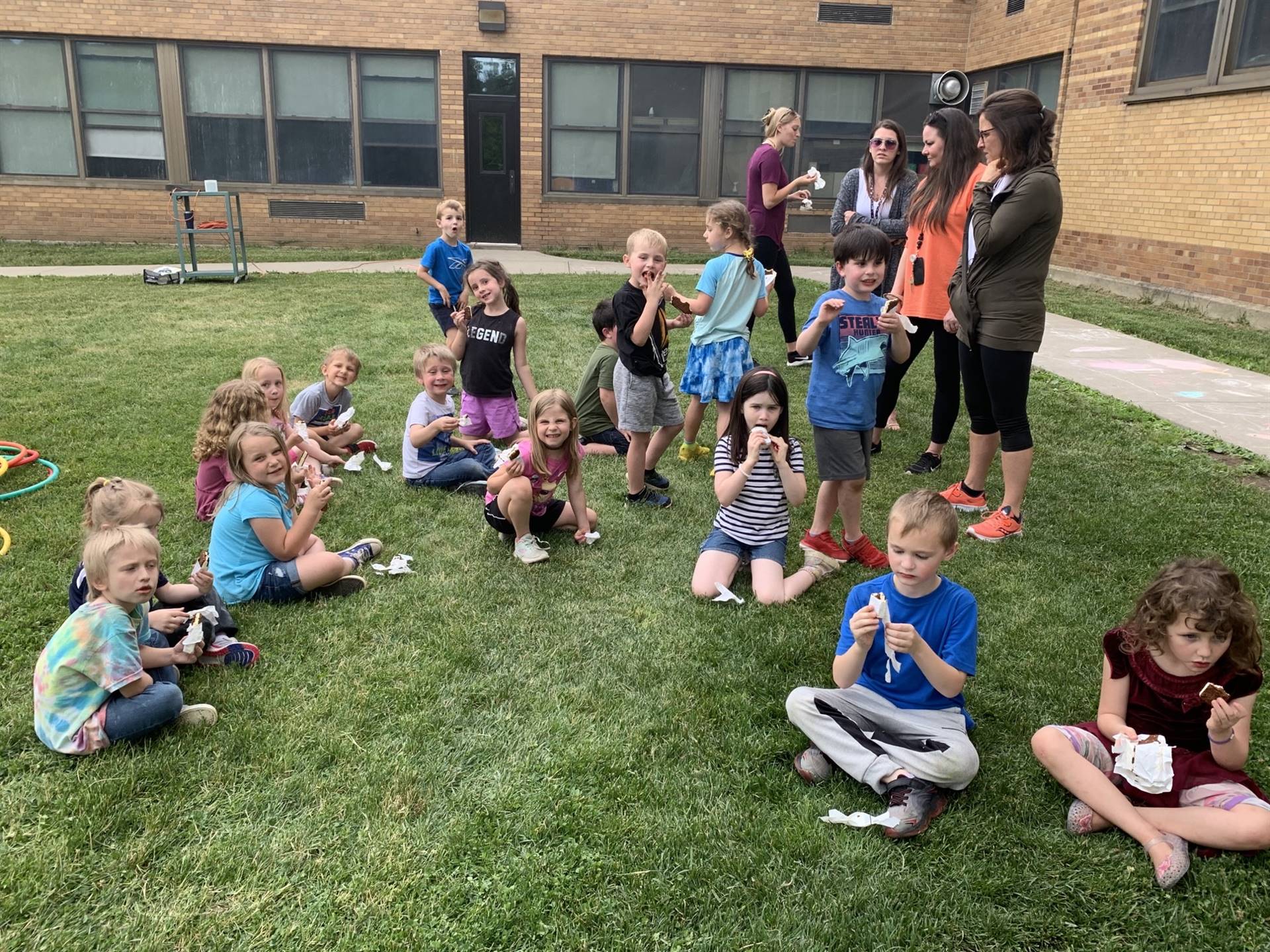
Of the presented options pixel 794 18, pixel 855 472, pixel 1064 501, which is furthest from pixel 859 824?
pixel 794 18

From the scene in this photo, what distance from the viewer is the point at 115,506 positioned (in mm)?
3246

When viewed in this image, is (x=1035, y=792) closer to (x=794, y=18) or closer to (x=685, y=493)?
(x=685, y=493)

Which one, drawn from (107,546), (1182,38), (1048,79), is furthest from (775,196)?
(1048,79)

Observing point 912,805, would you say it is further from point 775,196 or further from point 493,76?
point 493,76

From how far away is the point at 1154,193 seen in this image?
11.6 metres

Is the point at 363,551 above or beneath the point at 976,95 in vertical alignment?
beneath

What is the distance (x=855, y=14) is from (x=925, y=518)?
16307 mm

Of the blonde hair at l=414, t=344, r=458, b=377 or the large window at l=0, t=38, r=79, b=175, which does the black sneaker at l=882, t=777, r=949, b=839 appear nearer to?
the blonde hair at l=414, t=344, r=458, b=377

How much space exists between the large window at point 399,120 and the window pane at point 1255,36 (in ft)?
40.2

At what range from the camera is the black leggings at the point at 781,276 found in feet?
24.9

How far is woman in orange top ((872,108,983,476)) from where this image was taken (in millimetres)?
5184

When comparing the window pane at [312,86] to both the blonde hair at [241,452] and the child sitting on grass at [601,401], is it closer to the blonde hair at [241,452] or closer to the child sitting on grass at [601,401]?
the child sitting on grass at [601,401]

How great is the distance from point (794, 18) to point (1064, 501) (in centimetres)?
1394

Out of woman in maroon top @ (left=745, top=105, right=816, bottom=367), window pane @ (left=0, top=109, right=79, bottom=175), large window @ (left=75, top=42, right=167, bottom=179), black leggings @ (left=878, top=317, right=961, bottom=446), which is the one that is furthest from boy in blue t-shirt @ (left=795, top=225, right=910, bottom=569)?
window pane @ (left=0, top=109, right=79, bottom=175)
